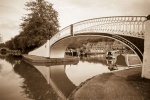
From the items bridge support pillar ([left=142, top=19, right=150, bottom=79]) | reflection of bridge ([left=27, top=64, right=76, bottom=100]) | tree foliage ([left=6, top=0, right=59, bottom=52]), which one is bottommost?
reflection of bridge ([left=27, top=64, right=76, bottom=100])

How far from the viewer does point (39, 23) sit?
27.1m

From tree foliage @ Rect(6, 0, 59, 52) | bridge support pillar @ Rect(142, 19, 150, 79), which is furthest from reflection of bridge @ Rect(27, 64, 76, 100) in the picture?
tree foliage @ Rect(6, 0, 59, 52)

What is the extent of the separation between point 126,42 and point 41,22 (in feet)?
65.2

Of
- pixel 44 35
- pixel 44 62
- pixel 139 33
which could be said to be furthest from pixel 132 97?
pixel 44 35

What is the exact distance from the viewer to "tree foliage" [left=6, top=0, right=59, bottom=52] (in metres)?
26.4

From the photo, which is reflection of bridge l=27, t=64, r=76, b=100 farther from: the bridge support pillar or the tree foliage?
the tree foliage

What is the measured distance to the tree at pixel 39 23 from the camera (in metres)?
26.4

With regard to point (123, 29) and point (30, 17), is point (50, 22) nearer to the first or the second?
point (30, 17)

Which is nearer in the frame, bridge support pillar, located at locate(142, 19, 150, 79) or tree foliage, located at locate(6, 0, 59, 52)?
bridge support pillar, located at locate(142, 19, 150, 79)

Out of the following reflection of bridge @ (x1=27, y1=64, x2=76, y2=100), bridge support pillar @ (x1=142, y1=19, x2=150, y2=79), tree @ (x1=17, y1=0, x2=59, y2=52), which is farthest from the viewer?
tree @ (x1=17, y1=0, x2=59, y2=52)

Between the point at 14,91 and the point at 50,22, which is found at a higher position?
the point at 50,22

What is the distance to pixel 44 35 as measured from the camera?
27.0 metres

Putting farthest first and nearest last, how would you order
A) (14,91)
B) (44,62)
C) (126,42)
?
(44,62) < (126,42) < (14,91)

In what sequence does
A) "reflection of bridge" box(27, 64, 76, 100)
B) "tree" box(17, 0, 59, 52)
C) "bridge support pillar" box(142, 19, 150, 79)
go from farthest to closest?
"tree" box(17, 0, 59, 52) → "reflection of bridge" box(27, 64, 76, 100) → "bridge support pillar" box(142, 19, 150, 79)
